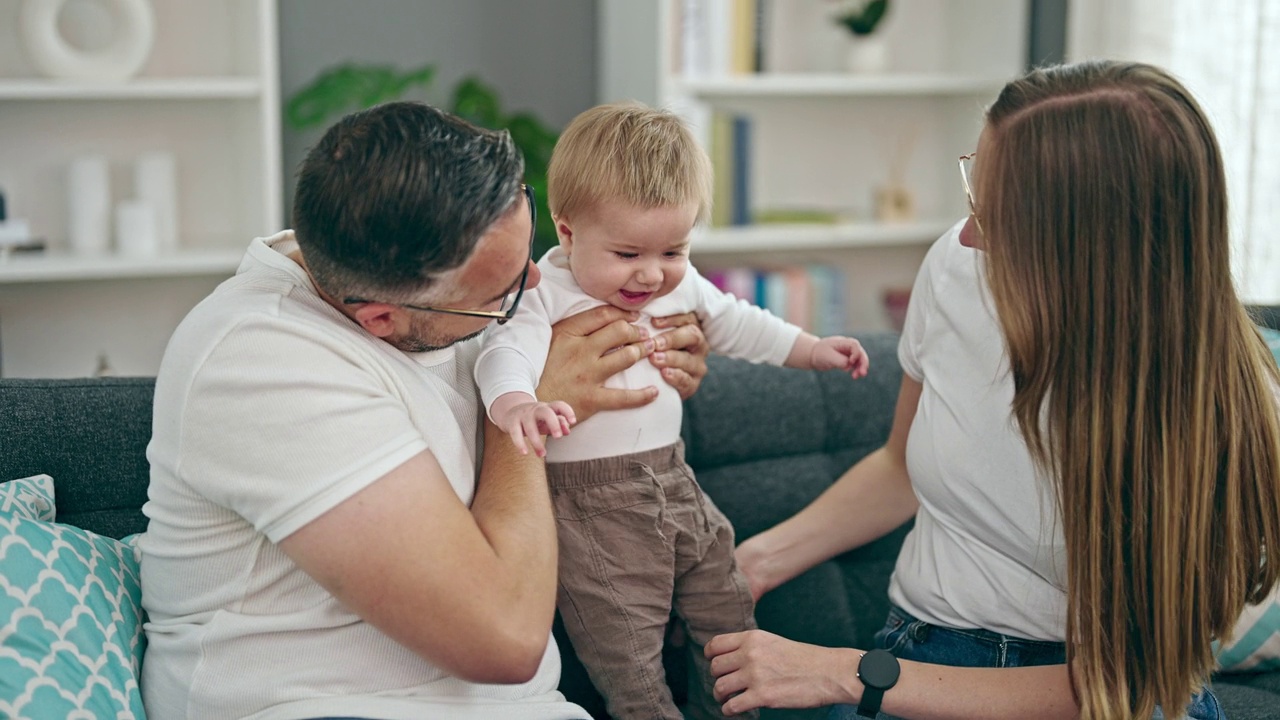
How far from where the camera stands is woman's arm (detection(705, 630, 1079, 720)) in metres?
1.34

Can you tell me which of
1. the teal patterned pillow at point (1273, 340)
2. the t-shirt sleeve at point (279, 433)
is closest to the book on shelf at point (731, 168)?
the teal patterned pillow at point (1273, 340)

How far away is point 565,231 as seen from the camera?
1.47 meters

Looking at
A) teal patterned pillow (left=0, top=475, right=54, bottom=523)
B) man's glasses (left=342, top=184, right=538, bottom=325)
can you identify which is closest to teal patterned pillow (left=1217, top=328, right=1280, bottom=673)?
man's glasses (left=342, top=184, right=538, bottom=325)

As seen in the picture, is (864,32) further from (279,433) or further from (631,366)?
(279,433)

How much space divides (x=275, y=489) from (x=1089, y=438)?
0.81 metres

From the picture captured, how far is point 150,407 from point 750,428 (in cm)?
88

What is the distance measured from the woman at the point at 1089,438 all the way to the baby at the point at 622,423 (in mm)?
120

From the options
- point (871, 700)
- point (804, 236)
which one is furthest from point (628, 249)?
point (804, 236)

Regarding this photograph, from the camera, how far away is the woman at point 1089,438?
119 centimetres

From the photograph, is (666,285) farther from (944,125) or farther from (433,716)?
(944,125)

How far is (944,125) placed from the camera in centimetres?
401

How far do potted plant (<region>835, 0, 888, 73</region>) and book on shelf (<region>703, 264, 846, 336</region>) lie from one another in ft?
2.08

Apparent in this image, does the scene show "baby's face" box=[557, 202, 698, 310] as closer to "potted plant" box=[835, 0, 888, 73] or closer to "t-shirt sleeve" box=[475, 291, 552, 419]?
"t-shirt sleeve" box=[475, 291, 552, 419]

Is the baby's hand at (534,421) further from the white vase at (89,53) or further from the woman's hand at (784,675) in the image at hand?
the white vase at (89,53)
